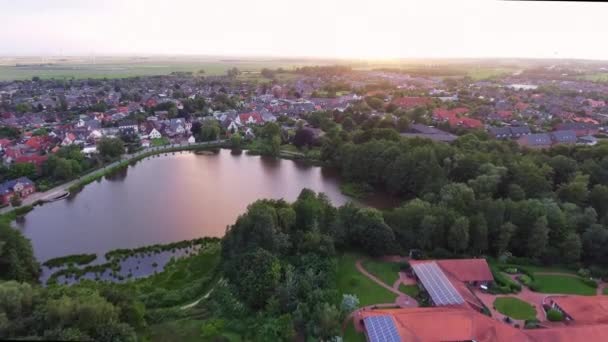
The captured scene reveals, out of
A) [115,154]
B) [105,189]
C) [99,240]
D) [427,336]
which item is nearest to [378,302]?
[427,336]

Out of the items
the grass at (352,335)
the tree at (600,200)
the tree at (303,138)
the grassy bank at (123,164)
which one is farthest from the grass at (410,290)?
the grassy bank at (123,164)

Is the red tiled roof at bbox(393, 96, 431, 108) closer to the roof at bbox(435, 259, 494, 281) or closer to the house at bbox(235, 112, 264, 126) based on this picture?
the house at bbox(235, 112, 264, 126)

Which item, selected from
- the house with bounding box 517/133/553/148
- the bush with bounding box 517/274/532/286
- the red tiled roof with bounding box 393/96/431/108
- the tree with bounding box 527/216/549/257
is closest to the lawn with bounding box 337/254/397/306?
the bush with bounding box 517/274/532/286

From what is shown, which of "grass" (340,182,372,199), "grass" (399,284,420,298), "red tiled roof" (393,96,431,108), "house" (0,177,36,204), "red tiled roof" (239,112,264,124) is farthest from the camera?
"red tiled roof" (393,96,431,108)

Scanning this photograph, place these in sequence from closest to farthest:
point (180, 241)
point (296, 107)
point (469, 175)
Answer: point (180, 241) < point (469, 175) < point (296, 107)

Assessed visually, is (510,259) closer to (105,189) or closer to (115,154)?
(105,189)

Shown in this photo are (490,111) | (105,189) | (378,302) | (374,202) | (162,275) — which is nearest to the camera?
(378,302)

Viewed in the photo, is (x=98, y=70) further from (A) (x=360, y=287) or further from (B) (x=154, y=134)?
(A) (x=360, y=287)
